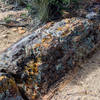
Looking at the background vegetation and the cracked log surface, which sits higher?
the background vegetation

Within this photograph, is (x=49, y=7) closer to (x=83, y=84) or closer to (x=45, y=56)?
(x=45, y=56)

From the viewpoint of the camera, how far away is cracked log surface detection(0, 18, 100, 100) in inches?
104

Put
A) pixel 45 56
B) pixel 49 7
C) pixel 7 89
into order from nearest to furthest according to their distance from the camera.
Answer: pixel 7 89, pixel 45 56, pixel 49 7

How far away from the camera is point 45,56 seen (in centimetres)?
277

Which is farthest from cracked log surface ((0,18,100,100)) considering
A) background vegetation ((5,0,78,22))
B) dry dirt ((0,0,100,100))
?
background vegetation ((5,0,78,22))

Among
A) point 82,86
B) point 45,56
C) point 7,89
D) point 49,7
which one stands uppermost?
point 49,7

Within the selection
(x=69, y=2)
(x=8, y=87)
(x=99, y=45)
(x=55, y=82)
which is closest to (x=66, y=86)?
(x=55, y=82)

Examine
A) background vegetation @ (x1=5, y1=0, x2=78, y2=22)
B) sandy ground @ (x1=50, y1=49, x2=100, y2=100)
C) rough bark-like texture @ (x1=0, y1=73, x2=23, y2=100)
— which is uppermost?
background vegetation @ (x1=5, y1=0, x2=78, y2=22)

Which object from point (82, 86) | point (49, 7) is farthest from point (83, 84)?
point (49, 7)

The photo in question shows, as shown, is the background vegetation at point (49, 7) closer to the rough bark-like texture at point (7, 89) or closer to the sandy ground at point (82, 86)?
the sandy ground at point (82, 86)

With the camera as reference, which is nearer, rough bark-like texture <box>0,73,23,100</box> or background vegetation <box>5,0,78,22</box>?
rough bark-like texture <box>0,73,23,100</box>

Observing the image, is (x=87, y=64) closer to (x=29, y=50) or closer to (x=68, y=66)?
(x=68, y=66)

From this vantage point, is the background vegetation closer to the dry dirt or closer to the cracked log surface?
the cracked log surface

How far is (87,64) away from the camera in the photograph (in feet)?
10.6
